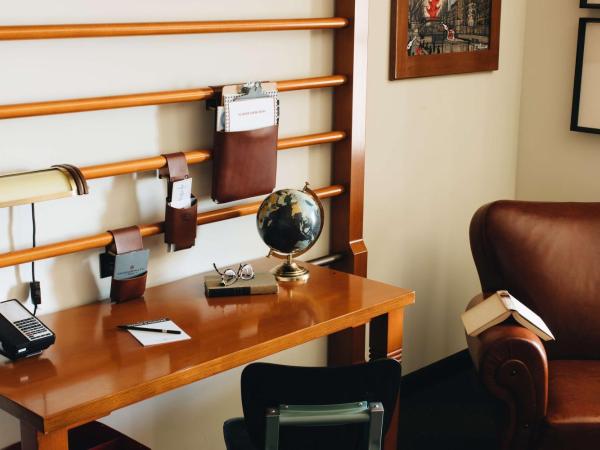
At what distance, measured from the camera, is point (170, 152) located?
261 centimetres

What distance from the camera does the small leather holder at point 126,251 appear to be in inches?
95.8

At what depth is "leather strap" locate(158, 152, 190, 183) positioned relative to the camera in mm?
2516

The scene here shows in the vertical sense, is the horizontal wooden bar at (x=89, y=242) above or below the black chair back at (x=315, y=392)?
above

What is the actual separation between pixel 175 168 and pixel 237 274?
1.18 ft

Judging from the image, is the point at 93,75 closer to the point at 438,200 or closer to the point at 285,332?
the point at 285,332

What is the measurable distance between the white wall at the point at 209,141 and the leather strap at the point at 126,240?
83 mm

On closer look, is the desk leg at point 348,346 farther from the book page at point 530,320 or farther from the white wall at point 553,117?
the white wall at point 553,117

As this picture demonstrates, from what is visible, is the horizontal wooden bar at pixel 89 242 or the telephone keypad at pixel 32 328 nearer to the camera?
the telephone keypad at pixel 32 328

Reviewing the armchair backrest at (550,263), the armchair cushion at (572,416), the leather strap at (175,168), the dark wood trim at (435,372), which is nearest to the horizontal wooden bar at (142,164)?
the leather strap at (175,168)

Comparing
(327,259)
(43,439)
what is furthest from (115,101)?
(327,259)

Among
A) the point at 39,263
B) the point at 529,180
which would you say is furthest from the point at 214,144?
the point at 529,180

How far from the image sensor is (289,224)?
103 inches

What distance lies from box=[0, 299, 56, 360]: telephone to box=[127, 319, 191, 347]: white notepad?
0.21 meters

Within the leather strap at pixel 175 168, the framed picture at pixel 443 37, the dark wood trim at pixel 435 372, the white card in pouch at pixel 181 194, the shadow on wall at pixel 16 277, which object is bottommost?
the dark wood trim at pixel 435 372
